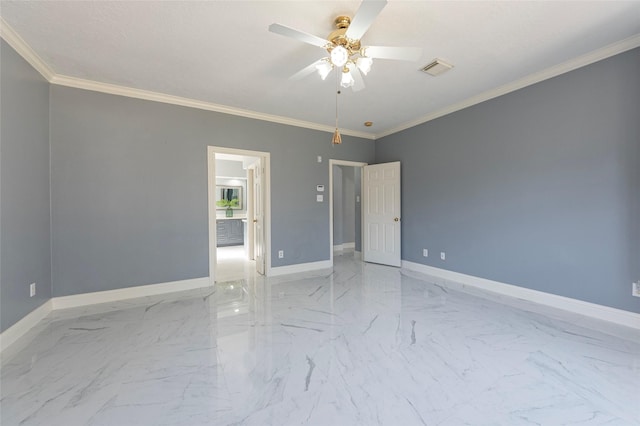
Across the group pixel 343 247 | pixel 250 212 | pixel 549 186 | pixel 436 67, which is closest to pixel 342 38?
pixel 436 67

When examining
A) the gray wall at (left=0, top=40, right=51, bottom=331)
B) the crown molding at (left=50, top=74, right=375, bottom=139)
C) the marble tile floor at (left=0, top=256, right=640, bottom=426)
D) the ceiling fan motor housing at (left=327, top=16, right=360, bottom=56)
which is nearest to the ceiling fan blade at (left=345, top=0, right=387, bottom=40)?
Answer: the ceiling fan motor housing at (left=327, top=16, right=360, bottom=56)

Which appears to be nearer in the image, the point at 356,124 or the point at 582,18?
the point at 582,18

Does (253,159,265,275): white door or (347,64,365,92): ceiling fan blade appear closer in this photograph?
(347,64,365,92): ceiling fan blade

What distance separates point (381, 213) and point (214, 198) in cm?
305

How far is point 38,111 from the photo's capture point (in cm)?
275

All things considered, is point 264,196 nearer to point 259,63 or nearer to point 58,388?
point 259,63

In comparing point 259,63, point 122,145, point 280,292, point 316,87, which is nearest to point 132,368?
point 280,292

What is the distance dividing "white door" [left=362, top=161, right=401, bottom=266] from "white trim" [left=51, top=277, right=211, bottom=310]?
3089mm

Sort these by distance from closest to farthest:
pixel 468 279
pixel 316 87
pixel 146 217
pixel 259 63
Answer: pixel 259 63
pixel 316 87
pixel 146 217
pixel 468 279

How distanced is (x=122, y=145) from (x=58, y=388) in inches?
107

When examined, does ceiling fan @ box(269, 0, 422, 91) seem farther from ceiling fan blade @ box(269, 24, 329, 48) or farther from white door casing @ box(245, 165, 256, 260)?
white door casing @ box(245, 165, 256, 260)

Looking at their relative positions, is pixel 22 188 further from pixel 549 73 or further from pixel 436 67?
pixel 549 73

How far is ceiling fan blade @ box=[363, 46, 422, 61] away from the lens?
190cm

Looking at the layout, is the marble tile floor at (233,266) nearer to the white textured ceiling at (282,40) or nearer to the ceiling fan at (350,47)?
the white textured ceiling at (282,40)
